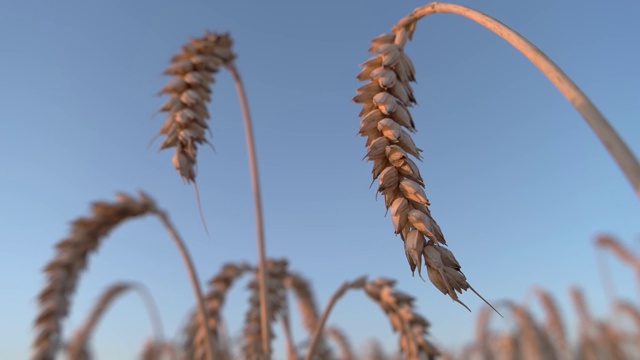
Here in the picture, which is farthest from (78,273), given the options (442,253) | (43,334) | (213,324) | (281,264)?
(442,253)

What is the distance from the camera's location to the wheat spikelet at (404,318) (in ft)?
8.34

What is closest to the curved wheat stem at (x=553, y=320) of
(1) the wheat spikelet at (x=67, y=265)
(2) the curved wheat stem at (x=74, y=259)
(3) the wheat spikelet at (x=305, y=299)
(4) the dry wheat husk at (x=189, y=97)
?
(3) the wheat spikelet at (x=305, y=299)

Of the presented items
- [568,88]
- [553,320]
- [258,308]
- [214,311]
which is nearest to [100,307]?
[214,311]

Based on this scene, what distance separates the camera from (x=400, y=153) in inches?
48.1

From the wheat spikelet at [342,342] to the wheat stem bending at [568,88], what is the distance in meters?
5.32

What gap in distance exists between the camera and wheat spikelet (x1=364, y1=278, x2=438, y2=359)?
2543mm

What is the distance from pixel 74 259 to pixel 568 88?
2879 millimetres

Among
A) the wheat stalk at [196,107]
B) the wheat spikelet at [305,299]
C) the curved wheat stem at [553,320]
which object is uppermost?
the wheat stalk at [196,107]

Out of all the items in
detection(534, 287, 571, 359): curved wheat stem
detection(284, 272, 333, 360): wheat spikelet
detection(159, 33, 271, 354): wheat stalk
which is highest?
detection(159, 33, 271, 354): wheat stalk

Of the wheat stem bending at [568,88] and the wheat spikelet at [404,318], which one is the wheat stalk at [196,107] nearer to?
the wheat spikelet at [404,318]

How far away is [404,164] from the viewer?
1.22 meters

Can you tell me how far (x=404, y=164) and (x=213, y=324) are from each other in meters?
2.58

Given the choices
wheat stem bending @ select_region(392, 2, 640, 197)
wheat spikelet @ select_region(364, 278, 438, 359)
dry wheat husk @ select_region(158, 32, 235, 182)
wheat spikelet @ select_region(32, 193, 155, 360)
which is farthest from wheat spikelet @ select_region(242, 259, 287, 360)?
wheat stem bending @ select_region(392, 2, 640, 197)

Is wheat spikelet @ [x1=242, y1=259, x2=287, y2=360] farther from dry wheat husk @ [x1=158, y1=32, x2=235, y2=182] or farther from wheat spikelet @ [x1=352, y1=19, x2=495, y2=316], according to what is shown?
wheat spikelet @ [x1=352, y1=19, x2=495, y2=316]
